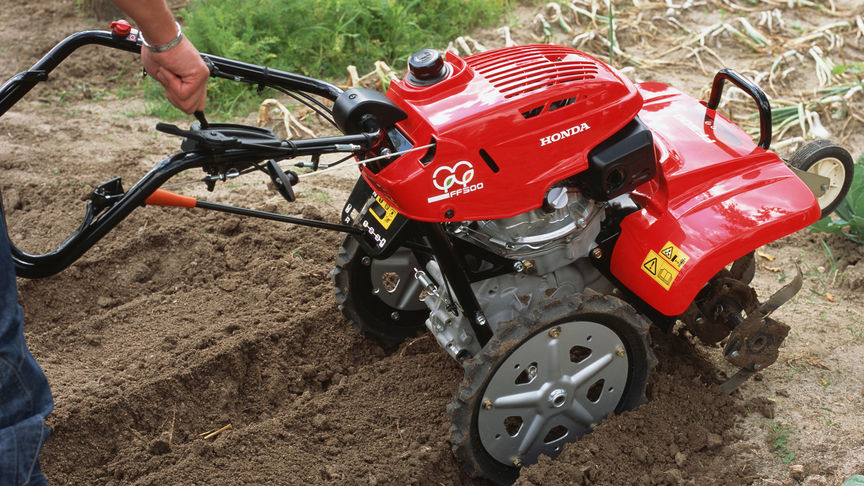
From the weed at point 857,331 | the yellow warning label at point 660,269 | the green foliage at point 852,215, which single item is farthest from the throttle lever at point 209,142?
the green foliage at point 852,215

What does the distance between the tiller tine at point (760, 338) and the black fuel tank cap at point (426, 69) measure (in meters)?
1.33

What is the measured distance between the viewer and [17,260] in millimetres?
1974

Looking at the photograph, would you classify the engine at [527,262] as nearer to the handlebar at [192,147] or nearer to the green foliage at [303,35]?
the handlebar at [192,147]

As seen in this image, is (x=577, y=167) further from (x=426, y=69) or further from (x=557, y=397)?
(x=557, y=397)

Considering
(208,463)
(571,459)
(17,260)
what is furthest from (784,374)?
(17,260)

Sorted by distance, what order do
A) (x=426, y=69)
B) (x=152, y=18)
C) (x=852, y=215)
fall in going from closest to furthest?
(x=152, y=18) → (x=426, y=69) → (x=852, y=215)

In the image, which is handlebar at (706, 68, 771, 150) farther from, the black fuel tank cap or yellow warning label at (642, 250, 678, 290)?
the black fuel tank cap

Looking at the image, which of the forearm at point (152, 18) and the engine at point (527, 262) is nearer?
the forearm at point (152, 18)

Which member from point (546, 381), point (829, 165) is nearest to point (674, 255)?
point (546, 381)

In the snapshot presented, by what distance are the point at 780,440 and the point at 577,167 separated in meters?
1.25

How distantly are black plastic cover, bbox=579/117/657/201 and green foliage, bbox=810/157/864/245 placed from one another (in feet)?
5.86

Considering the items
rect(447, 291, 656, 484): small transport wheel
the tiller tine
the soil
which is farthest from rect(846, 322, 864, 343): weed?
rect(447, 291, 656, 484): small transport wheel

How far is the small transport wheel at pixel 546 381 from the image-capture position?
242cm

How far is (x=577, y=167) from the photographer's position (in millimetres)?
2377
